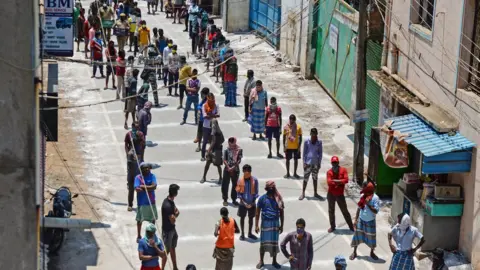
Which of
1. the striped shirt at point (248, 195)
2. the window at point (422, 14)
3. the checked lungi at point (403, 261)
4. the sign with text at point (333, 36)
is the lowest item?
the checked lungi at point (403, 261)

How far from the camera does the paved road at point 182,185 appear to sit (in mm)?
17859

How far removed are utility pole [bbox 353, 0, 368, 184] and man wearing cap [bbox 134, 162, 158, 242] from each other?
→ 5.17 metres

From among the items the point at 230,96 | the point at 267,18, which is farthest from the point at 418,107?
the point at 267,18

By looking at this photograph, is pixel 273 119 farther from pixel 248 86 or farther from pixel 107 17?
pixel 107 17

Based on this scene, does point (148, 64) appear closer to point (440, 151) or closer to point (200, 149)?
point (200, 149)

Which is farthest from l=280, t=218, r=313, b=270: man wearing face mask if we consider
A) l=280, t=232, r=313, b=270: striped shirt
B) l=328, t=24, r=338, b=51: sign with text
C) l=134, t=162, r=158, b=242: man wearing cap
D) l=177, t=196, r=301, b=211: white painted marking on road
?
l=328, t=24, r=338, b=51: sign with text

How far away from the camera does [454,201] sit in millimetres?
17516

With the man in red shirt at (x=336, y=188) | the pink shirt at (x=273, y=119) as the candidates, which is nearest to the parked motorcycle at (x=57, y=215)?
the man in red shirt at (x=336, y=188)

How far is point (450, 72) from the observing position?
57.9ft

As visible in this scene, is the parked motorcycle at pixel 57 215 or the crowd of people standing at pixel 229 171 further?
the parked motorcycle at pixel 57 215

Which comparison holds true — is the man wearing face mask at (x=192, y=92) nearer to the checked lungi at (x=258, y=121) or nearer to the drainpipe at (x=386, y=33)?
the checked lungi at (x=258, y=121)

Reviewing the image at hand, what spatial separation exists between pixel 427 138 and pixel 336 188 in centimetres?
188

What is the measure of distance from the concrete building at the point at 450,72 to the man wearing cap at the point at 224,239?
408cm

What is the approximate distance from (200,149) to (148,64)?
4903 mm
